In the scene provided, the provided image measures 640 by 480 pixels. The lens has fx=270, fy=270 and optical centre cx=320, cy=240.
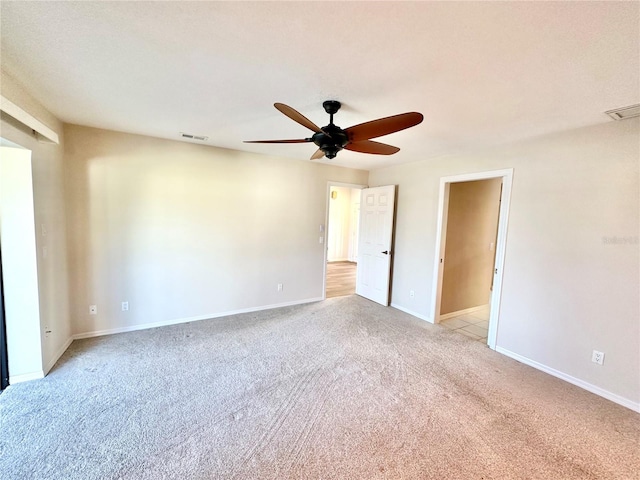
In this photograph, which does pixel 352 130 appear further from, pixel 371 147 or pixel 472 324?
pixel 472 324

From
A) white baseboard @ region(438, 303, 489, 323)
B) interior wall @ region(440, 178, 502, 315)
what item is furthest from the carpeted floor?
interior wall @ region(440, 178, 502, 315)

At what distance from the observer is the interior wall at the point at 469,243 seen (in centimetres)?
401

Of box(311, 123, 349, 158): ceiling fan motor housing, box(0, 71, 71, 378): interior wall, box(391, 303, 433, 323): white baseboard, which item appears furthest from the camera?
box(391, 303, 433, 323): white baseboard

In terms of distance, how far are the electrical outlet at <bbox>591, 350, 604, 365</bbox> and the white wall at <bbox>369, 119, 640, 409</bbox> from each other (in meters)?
0.03

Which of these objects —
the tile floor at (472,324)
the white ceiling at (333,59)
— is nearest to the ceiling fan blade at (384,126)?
the white ceiling at (333,59)

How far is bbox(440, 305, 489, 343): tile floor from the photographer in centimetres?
357

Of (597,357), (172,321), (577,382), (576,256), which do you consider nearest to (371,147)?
(576,256)

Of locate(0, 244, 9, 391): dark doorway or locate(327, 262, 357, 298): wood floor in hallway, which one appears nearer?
locate(0, 244, 9, 391): dark doorway

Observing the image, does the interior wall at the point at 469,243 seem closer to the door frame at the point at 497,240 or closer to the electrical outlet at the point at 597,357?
the door frame at the point at 497,240

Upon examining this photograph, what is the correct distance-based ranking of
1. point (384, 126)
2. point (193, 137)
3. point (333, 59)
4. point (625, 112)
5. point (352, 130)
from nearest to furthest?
point (333, 59) < point (384, 126) < point (352, 130) < point (625, 112) < point (193, 137)

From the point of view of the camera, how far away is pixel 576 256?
2.51 metres

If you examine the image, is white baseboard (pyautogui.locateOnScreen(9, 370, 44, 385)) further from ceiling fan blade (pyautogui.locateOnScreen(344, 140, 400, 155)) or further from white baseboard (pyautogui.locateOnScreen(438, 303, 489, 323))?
white baseboard (pyautogui.locateOnScreen(438, 303, 489, 323))

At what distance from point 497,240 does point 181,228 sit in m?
4.03

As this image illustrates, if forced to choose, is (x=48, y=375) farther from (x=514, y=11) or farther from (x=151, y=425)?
(x=514, y=11)
